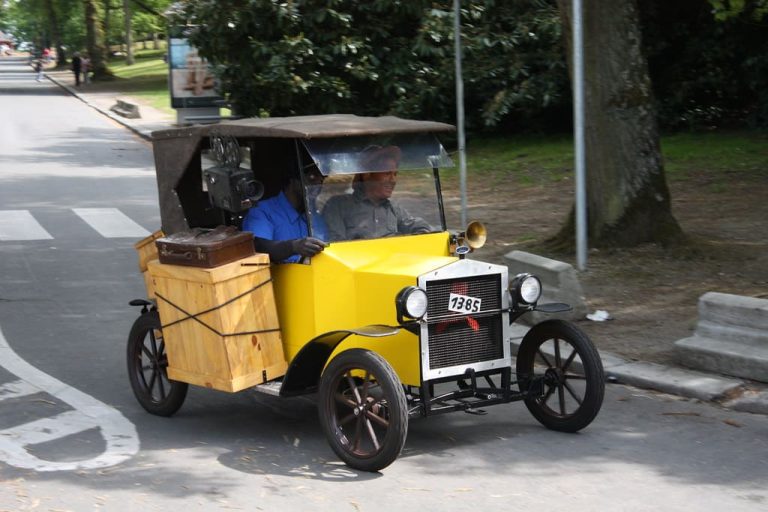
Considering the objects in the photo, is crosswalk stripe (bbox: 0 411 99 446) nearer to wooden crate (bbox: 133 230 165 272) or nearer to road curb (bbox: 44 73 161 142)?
wooden crate (bbox: 133 230 165 272)

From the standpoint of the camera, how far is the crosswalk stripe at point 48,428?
6797 mm

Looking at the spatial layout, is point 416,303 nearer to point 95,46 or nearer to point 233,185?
point 233,185

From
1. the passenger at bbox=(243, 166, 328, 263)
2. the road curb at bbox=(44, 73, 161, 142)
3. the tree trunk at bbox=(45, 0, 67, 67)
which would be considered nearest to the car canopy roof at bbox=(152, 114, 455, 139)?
the passenger at bbox=(243, 166, 328, 263)

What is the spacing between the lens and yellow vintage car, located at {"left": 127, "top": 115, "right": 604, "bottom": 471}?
615 cm

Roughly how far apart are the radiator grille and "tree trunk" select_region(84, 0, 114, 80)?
5372cm

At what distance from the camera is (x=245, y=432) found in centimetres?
693

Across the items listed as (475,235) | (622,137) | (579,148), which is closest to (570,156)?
(622,137)

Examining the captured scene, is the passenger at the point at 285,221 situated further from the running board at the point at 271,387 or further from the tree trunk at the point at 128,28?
the tree trunk at the point at 128,28

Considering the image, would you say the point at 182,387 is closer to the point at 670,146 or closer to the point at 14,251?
the point at 14,251

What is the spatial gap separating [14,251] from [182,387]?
718cm

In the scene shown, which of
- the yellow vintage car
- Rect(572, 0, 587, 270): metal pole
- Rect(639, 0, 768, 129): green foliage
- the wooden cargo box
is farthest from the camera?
Rect(639, 0, 768, 129): green foliage

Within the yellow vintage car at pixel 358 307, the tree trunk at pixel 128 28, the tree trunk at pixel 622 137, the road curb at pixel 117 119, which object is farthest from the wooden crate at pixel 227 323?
the tree trunk at pixel 128 28

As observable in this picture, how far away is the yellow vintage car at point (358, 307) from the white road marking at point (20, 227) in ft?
25.5

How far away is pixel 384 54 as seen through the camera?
74.9ft
